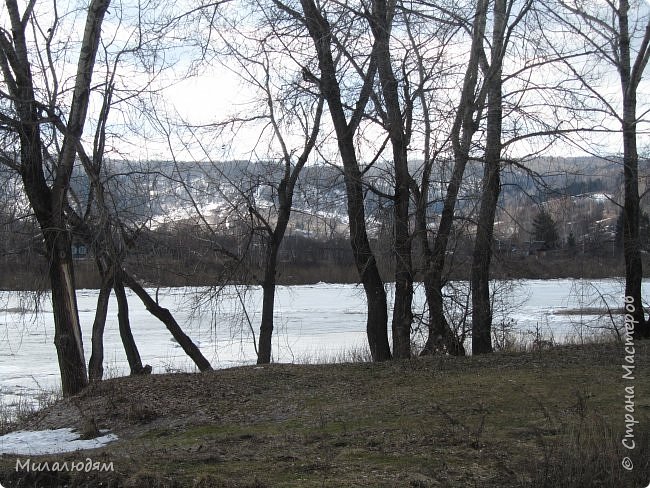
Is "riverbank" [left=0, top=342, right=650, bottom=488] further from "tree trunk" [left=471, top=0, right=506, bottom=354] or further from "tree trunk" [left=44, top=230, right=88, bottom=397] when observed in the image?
"tree trunk" [left=471, top=0, right=506, bottom=354]

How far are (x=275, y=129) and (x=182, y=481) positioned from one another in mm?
9227

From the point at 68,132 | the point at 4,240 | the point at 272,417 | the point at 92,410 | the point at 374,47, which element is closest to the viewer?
the point at 272,417

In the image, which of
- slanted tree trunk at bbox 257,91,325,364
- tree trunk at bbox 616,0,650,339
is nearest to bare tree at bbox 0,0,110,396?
slanted tree trunk at bbox 257,91,325,364

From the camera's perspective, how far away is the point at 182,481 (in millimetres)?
4676

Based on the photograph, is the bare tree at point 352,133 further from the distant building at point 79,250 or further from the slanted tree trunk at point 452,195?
the distant building at point 79,250

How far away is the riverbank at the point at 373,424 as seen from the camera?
4.75m

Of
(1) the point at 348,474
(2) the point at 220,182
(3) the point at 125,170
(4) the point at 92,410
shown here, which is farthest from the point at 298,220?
Result: (1) the point at 348,474

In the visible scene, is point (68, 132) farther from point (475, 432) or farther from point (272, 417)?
point (475, 432)

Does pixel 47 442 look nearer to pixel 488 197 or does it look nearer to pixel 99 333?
pixel 99 333

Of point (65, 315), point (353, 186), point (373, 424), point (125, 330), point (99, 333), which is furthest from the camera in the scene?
point (125, 330)

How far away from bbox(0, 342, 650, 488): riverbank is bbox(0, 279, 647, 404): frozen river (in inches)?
128

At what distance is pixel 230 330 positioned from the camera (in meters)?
15.5

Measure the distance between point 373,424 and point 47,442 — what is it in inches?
130

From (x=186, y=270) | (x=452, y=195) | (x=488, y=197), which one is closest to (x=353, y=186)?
(x=452, y=195)
